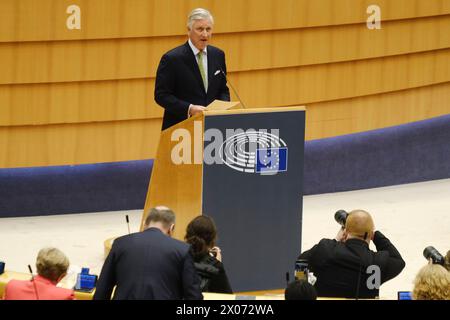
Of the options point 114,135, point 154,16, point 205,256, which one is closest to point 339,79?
point 154,16

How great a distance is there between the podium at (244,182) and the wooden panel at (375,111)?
136 inches

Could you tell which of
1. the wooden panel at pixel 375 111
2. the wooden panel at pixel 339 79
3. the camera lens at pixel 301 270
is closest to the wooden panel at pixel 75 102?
the wooden panel at pixel 339 79

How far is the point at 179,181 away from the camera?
6.82 meters

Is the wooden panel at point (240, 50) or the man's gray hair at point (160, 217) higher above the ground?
the wooden panel at point (240, 50)

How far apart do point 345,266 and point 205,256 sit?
80 centimetres

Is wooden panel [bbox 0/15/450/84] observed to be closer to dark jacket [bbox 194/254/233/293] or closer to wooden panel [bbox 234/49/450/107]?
wooden panel [bbox 234/49/450/107]

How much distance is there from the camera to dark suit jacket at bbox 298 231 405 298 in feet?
19.9

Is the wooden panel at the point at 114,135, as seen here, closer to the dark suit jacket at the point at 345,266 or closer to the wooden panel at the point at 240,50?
the wooden panel at the point at 240,50

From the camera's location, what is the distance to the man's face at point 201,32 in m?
6.91

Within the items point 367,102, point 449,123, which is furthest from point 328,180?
point 449,123

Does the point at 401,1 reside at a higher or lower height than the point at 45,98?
higher

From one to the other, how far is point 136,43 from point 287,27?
1399mm
